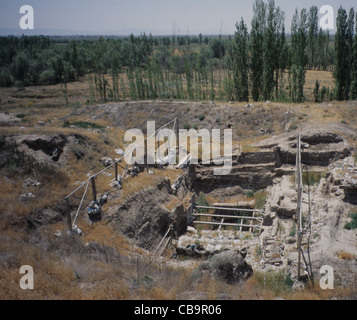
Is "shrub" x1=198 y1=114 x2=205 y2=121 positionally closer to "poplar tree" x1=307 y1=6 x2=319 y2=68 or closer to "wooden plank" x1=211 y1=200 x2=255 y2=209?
"wooden plank" x1=211 y1=200 x2=255 y2=209

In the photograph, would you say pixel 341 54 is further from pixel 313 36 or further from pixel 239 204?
pixel 313 36

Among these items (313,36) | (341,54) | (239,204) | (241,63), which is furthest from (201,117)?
(313,36)

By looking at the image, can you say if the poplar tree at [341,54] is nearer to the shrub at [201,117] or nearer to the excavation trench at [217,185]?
the shrub at [201,117]

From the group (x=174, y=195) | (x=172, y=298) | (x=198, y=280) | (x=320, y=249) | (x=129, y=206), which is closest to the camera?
(x=172, y=298)

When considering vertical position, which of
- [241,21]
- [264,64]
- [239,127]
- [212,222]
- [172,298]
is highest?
[241,21]

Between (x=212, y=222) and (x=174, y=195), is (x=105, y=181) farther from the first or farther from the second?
(x=212, y=222)

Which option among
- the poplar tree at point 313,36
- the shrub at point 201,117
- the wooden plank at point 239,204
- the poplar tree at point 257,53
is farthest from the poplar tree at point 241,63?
the poplar tree at point 313,36

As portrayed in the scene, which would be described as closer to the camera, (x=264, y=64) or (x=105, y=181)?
(x=105, y=181)

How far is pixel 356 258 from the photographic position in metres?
9.23

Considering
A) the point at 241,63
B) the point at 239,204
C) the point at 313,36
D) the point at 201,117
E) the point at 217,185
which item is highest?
the point at 313,36

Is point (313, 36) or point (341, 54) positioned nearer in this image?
point (341, 54)

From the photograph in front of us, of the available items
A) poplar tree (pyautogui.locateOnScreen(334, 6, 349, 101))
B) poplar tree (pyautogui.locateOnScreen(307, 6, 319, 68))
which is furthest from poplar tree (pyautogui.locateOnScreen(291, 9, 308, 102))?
poplar tree (pyautogui.locateOnScreen(307, 6, 319, 68))
